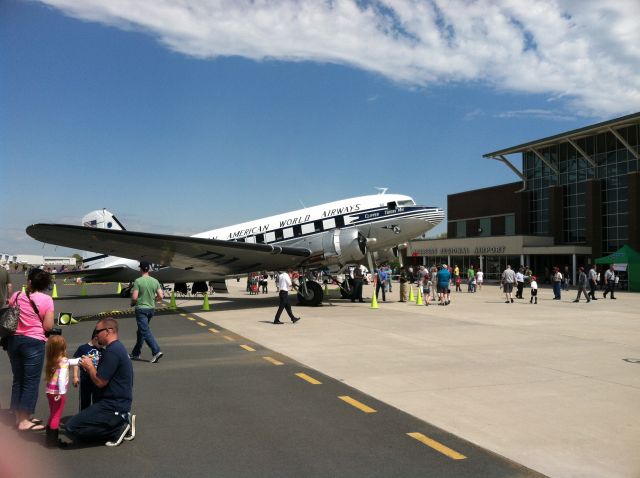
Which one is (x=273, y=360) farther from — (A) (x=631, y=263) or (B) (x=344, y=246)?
(A) (x=631, y=263)

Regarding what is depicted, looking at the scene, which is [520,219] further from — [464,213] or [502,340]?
[502,340]

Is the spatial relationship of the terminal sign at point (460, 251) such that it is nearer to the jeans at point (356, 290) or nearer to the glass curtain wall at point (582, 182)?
the glass curtain wall at point (582, 182)

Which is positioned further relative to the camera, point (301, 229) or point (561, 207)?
point (561, 207)

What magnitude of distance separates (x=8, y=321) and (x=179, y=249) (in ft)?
43.9

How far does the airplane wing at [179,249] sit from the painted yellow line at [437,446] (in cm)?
1327

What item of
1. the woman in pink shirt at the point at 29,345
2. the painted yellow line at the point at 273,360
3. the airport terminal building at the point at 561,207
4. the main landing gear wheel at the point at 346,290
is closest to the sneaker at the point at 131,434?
the woman in pink shirt at the point at 29,345

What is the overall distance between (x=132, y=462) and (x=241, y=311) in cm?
1485

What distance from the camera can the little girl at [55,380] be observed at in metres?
5.31

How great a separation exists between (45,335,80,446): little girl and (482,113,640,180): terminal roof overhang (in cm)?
4397

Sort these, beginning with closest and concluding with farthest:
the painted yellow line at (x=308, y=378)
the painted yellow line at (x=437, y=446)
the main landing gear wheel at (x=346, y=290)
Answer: the painted yellow line at (x=437, y=446) < the painted yellow line at (x=308, y=378) < the main landing gear wheel at (x=346, y=290)

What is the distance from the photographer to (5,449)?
5.23m

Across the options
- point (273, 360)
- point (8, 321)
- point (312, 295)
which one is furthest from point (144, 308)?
point (312, 295)

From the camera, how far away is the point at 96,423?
520cm

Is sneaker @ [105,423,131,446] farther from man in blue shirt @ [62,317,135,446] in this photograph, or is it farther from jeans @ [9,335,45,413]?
jeans @ [9,335,45,413]
